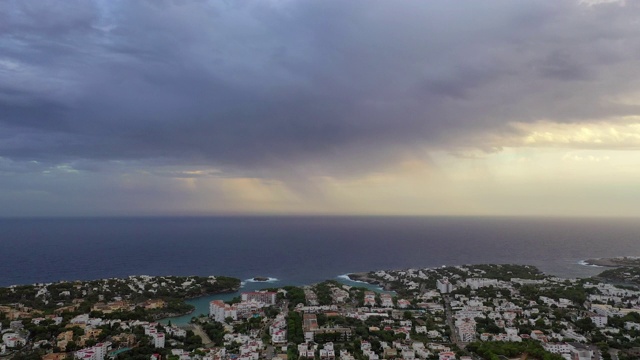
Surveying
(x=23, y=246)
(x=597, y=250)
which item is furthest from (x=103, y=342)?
(x=597, y=250)

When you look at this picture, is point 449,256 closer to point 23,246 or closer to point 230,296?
point 230,296

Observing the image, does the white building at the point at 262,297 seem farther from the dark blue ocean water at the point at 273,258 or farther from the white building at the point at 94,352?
the white building at the point at 94,352

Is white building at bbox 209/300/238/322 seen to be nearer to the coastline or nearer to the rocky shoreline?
the rocky shoreline

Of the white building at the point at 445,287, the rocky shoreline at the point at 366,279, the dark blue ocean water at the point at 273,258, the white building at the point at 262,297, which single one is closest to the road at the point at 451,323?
the white building at the point at 445,287

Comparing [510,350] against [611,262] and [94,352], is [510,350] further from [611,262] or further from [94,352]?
[611,262]

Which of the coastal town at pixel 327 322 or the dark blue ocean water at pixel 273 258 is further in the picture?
the dark blue ocean water at pixel 273 258

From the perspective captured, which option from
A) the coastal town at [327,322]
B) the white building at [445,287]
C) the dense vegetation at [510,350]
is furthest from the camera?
the white building at [445,287]

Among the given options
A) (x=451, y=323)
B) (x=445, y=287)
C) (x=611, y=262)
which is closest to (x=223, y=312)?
(x=451, y=323)

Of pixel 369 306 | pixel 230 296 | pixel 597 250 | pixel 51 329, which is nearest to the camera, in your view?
pixel 51 329
